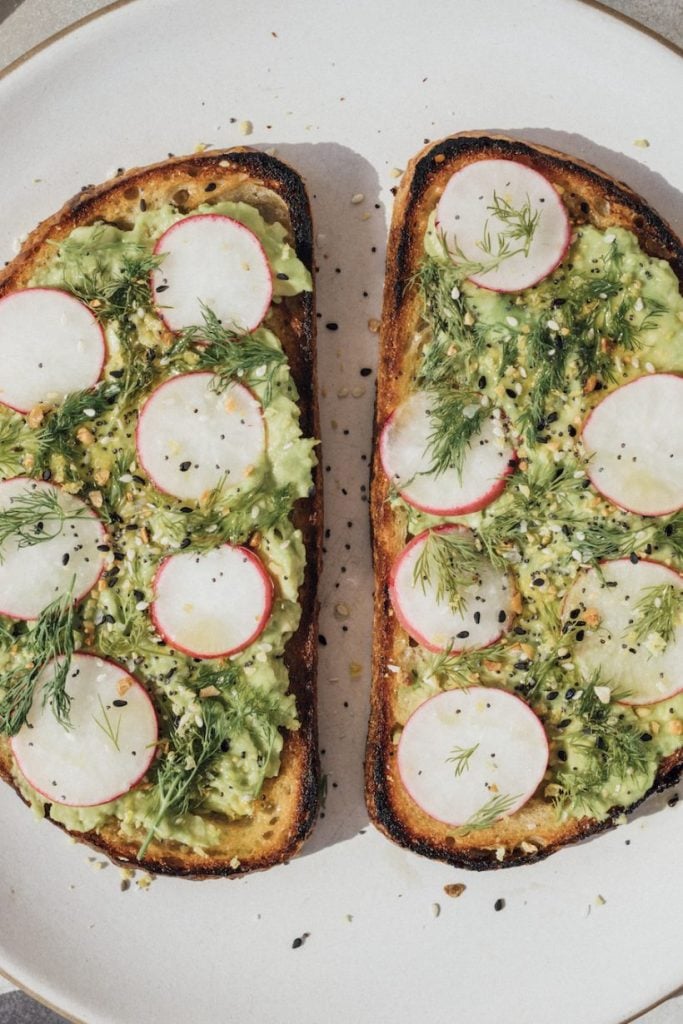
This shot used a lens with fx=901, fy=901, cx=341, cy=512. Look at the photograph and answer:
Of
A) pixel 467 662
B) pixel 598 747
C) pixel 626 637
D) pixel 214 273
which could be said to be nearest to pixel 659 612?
pixel 626 637

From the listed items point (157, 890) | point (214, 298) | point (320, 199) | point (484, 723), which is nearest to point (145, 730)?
point (157, 890)

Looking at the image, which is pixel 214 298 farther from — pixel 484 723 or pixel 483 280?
pixel 484 723

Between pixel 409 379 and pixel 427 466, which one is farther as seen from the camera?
pixel 409 379

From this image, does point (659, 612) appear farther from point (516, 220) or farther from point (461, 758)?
point (516, 220)

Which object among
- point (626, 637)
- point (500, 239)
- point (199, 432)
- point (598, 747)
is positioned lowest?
point (598, 747)

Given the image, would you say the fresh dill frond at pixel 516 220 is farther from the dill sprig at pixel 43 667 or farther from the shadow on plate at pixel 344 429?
the dill sprig at pixel 43 667
